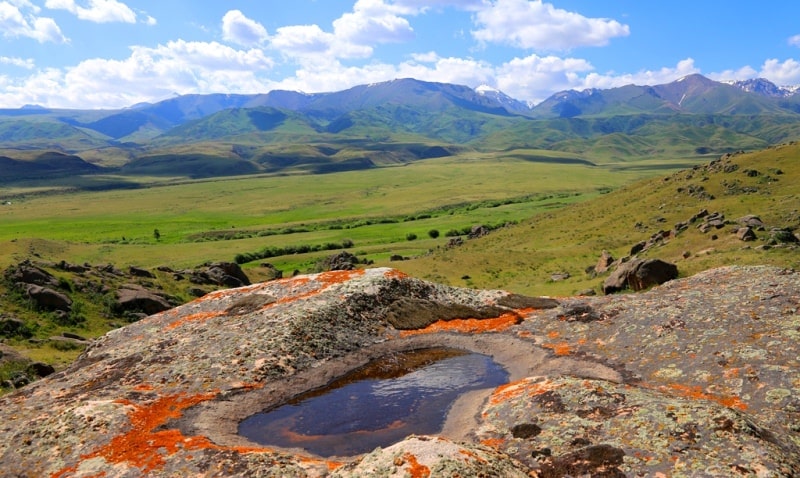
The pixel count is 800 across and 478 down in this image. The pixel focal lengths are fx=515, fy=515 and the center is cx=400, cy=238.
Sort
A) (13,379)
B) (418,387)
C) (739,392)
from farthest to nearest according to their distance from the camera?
(13,379)
(418,387)
(739,392)

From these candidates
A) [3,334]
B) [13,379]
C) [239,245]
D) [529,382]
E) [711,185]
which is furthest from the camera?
[239,245]

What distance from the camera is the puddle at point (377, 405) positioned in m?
20.5

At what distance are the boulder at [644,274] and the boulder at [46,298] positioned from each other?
50053mm

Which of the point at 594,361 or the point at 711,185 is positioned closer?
the point at 594,361

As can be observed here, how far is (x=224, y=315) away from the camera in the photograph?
33156 millimetres

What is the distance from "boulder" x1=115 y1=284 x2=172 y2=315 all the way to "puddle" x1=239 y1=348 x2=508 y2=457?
33.7 m

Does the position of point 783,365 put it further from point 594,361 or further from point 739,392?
point 594,361

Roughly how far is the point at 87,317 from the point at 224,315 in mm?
23160

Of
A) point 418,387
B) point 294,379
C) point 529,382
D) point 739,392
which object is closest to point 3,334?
point 294,379

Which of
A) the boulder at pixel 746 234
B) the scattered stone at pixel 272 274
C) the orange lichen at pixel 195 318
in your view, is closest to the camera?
the orange lichen at pixel 195 318

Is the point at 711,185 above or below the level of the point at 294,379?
above

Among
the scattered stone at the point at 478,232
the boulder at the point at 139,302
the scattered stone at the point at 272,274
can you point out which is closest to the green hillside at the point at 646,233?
the scattered stone at the point at 478,232

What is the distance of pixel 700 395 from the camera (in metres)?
20.4

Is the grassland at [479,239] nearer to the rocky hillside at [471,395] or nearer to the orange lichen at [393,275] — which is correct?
the rocky hillside at [471,395]
